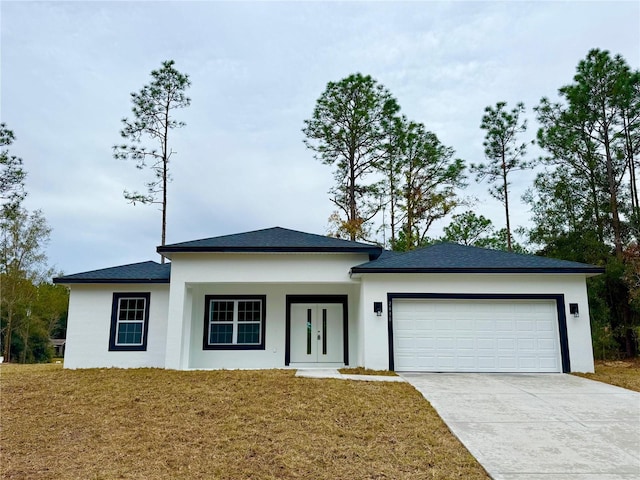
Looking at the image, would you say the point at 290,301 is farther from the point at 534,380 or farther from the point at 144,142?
the point at 144,142

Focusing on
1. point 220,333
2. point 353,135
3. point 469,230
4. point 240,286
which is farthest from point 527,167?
point 220,333

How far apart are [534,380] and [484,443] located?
5.22m

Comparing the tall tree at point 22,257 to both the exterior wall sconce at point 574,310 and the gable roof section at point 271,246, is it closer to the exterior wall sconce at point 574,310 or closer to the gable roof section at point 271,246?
the gable roof section at point 271,246

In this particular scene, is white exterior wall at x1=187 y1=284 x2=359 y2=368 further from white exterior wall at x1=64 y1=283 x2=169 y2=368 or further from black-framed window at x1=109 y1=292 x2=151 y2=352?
black-framed window at x1=109 y1=292 x2=151 y2=352

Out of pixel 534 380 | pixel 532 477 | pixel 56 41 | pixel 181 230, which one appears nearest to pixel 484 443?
pixel 532 477

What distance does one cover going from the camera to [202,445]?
18.3 feet

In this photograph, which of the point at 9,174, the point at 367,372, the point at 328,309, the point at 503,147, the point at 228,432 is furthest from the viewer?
the point at 503,147

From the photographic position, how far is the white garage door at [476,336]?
11.1 m

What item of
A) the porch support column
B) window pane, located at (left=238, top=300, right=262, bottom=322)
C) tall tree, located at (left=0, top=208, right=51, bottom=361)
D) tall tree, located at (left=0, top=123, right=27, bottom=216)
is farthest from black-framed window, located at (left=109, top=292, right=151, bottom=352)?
tall tree, located at (left=0, top=208, right=51, bottom=361)

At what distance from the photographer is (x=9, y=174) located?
21.4m

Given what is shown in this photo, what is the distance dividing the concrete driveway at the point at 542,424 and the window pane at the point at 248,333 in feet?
16.3

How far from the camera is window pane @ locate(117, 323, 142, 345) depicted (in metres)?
12.6

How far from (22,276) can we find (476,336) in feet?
91.2

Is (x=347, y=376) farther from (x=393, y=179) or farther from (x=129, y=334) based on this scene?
(x=393, y=179)
